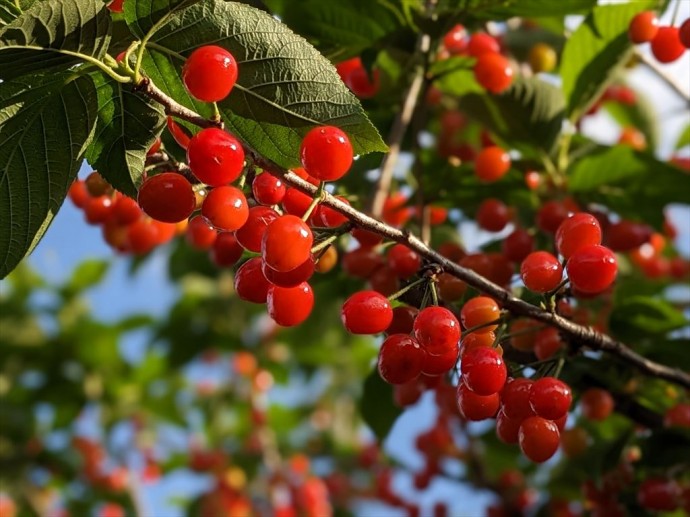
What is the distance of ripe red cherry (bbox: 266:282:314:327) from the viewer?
1.49 m

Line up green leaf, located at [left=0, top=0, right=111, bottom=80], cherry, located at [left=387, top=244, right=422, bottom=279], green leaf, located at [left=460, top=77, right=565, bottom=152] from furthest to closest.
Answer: green leaf, located at [left=460, top=77, right=565, bottom=152] → cherry, located at [left=387, top=244, right=422, bottom=279] → green leaf, located at [left=0, top=0, right=111, bottom=80]

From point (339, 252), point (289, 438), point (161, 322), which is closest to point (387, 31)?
point (339, 252)

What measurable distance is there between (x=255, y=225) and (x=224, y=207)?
0.35ft

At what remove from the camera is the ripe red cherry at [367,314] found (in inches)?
58.3

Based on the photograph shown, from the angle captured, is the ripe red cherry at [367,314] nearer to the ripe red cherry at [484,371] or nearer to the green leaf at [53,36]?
the ripe red cherry at [484,371]

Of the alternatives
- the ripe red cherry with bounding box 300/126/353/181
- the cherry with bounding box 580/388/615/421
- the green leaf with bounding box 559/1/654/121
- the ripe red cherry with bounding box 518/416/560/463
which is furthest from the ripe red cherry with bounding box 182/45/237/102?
the green leaf with bounding box 559/1/654/121

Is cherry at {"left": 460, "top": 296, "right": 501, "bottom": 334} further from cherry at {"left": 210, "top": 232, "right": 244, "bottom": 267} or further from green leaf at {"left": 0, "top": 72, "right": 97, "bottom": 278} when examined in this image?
green leaf at {"left": 0, "top": 72, "right": 97, "bottom": 278}

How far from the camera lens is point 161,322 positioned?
5.71m

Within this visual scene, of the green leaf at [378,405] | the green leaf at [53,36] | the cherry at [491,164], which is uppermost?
the green leaf at [53,36]

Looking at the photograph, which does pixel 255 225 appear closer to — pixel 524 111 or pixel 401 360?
pixel 401 360

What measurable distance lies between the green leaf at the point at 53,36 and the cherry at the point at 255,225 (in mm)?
368

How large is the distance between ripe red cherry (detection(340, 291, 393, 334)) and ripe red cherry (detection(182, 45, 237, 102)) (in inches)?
16.5

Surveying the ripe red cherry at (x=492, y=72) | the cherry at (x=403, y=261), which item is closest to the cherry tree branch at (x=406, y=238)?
the cherry at (x=403, y=261)

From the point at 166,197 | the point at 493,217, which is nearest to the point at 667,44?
the point at 493,217
